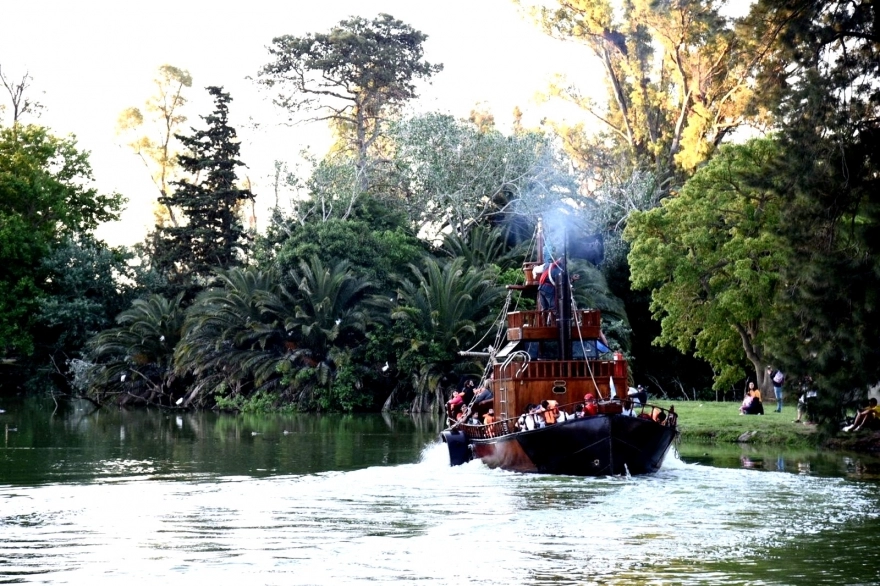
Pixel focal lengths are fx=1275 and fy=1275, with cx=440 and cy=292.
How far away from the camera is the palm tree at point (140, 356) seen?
6400 cm

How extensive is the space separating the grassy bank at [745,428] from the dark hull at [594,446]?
16.5 ft

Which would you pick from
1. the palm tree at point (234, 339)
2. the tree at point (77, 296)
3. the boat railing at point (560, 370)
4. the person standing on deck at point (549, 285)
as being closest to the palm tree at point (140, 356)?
the palm tree at point (234, 339)

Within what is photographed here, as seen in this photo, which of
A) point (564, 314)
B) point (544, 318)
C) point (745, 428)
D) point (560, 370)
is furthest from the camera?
point (745, 428)

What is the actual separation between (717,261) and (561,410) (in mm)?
19499

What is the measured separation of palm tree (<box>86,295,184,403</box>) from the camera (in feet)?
210

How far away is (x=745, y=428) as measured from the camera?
36.6 metres

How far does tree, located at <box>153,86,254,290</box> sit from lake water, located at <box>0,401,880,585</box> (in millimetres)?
35433

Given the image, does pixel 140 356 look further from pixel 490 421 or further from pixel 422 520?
pixel 422 520

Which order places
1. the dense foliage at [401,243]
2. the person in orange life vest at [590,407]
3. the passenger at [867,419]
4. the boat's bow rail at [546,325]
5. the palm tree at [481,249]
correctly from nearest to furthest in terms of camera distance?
the person in orange life vest at [590,407]
the boat's bow rail at [546,325]
the passenger at [867,419]
the dense foliage at [401,243]
the palm tree at [481,249]

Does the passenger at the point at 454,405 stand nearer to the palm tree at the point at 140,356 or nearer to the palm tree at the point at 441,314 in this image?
the palm tree at the point at 441,314

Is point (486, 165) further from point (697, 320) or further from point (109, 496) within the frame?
point (109, 496)

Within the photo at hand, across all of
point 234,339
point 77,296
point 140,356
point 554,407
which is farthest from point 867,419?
point 77,296

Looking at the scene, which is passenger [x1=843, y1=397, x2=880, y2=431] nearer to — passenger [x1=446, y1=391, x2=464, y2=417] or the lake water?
the lake water

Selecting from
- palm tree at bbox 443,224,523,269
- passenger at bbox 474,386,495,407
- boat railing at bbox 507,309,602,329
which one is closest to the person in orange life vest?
boat railing at bbox 507,309,602,329
